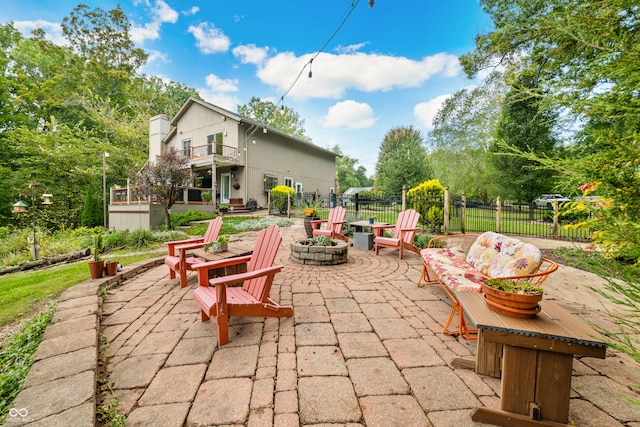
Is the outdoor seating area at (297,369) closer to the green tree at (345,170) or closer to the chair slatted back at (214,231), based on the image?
the chair slatted back at (214,231)

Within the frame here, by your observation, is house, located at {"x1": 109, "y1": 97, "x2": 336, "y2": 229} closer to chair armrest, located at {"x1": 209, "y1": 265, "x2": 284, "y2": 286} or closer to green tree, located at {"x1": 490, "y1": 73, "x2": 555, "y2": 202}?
chair armrest, located at {"x1": 209, "y1": 265, "x2": 284, "y2": 286}

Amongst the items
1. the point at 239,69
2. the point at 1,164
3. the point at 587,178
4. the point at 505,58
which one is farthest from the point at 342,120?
the point at 587,178

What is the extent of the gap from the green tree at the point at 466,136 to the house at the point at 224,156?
950 cm

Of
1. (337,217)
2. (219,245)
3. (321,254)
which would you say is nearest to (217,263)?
(219,245)

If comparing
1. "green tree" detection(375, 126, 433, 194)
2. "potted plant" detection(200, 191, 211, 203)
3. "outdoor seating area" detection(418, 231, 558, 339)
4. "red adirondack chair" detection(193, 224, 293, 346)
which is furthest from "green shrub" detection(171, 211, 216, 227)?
"green tree" detection(375, 126, 433, 194)

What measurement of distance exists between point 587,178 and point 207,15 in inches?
463

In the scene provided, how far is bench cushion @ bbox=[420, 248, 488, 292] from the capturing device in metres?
2.32

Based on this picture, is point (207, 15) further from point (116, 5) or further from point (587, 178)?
point (116, 5)

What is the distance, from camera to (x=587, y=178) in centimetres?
131

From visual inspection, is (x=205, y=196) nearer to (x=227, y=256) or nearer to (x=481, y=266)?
(x=227, y=256)

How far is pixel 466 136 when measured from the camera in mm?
16141

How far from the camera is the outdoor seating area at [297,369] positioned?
143 centimetres

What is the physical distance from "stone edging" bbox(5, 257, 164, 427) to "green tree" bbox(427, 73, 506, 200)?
59.2ft

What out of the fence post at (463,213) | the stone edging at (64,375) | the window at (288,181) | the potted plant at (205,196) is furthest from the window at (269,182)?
the stone edging at (64,375)
